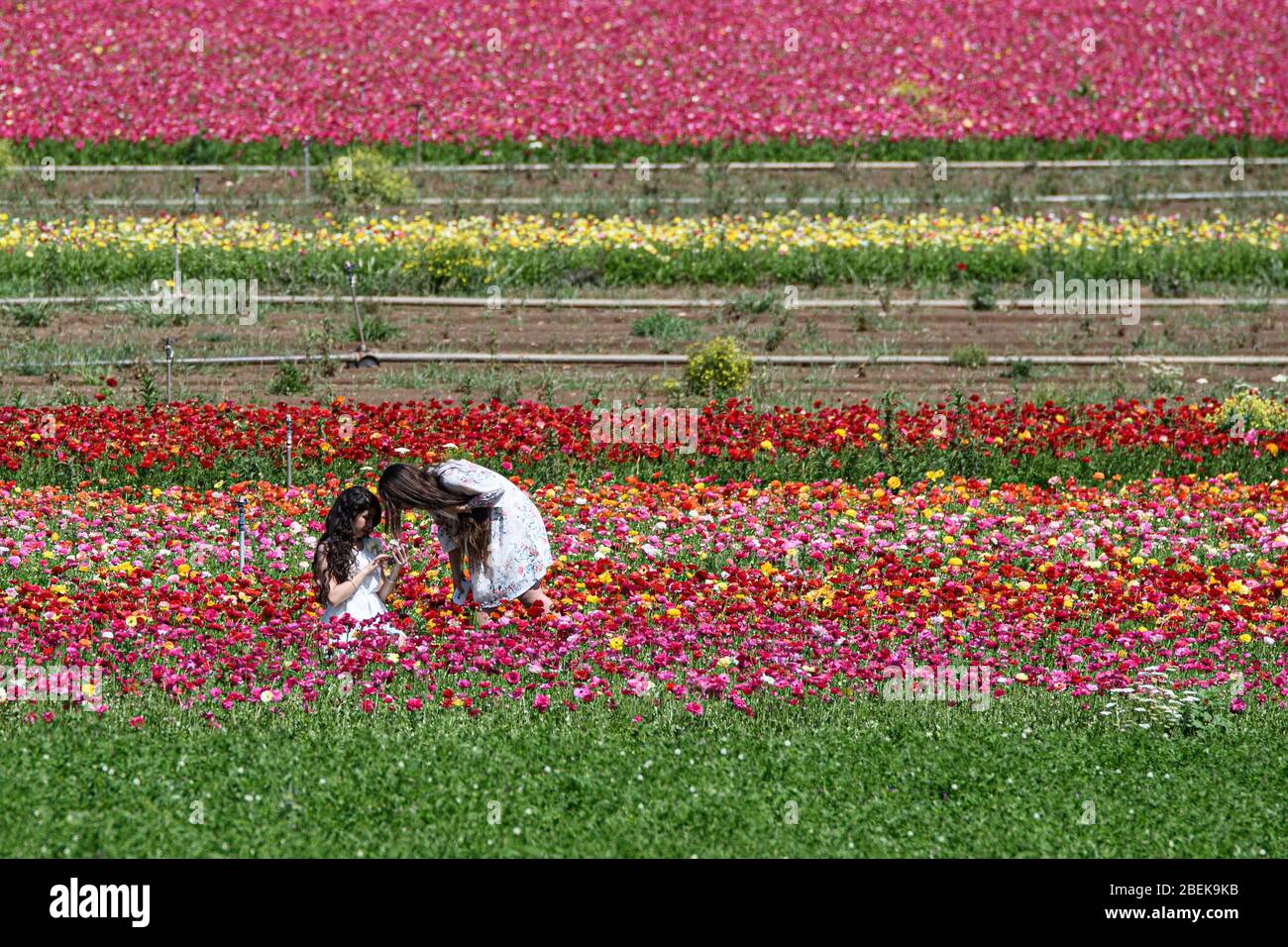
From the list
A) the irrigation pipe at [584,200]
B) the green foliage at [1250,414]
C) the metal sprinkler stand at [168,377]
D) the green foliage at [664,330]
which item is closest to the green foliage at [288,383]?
the metal sprinkler stand at [168,377]

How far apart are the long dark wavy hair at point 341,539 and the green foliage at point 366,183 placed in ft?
46.1

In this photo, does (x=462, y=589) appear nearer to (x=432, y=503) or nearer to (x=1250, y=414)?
(x=432, y=503)

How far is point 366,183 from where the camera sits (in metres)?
22.7

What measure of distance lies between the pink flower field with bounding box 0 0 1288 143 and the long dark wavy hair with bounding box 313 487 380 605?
651 inches

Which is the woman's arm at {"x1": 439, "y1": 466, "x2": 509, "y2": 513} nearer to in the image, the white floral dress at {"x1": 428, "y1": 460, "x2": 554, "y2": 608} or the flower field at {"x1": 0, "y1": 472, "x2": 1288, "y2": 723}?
the white floral dress at {"x1": 428, "y1": 460, "x2": 554, "y2": 608}

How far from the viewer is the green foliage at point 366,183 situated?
22.7 m

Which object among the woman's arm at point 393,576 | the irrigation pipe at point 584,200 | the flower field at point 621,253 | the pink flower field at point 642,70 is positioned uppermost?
the pink flower field at point 642,70

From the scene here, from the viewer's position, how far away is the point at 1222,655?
375 inches

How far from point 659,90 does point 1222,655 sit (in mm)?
18646

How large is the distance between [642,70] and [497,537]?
19.2m

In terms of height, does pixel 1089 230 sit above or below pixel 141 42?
below

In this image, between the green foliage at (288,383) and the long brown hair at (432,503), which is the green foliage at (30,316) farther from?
the long brown hair at (432,503)
